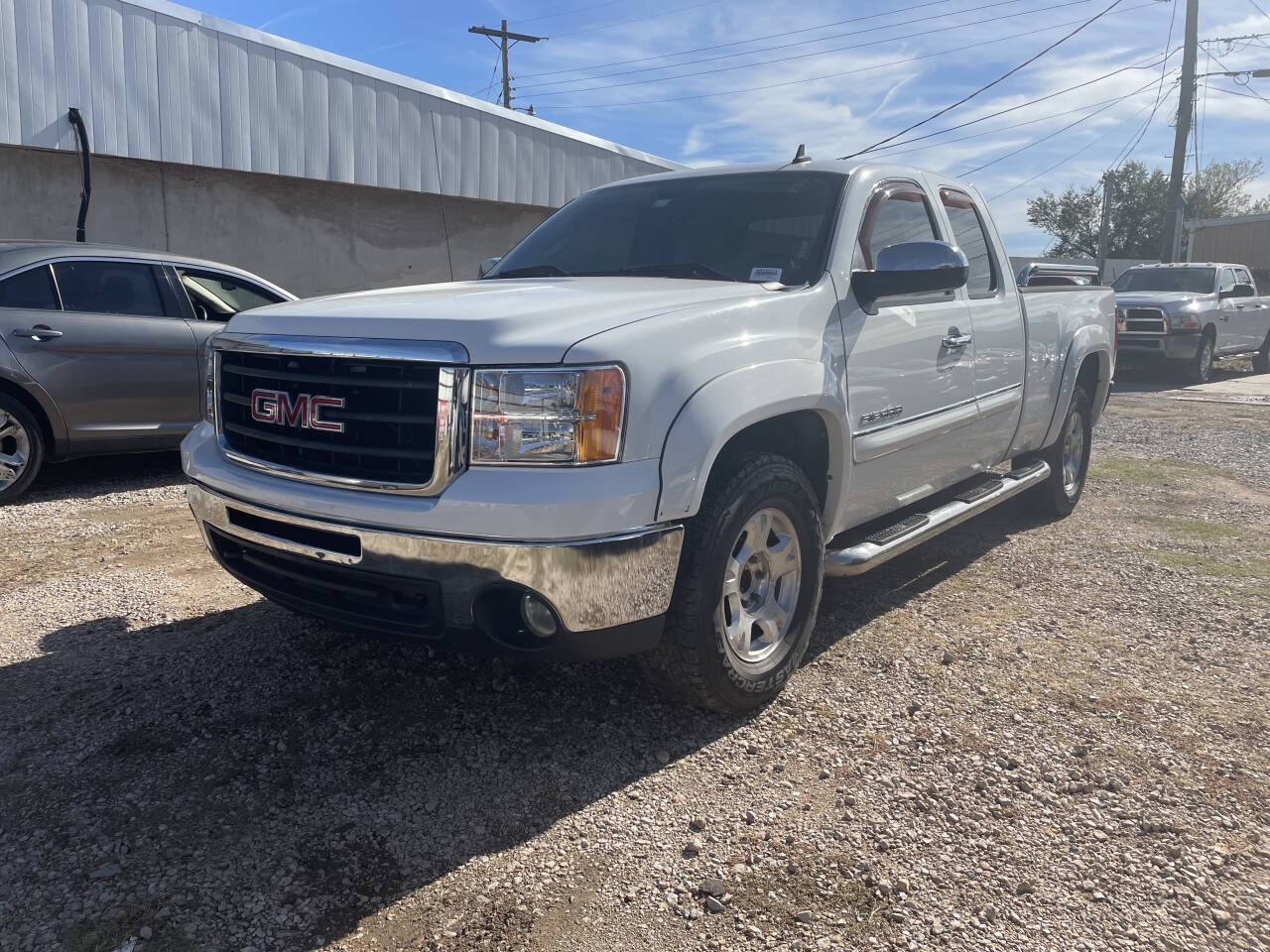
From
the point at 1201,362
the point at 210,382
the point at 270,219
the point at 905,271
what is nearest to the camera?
the point at 210,382

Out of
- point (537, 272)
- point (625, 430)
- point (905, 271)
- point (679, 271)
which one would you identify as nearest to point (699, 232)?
point (679, 271)

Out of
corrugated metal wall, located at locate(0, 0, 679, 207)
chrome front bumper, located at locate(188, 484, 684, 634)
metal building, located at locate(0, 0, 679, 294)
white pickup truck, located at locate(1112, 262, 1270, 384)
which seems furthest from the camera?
white pickup truck, located at locate(1112, 262, 1270, 384)

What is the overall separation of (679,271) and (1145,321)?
14.2 meters

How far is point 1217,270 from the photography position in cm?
1664

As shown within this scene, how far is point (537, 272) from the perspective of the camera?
420 cm

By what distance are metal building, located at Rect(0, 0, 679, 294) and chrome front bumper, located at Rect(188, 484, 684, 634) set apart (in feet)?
30.0

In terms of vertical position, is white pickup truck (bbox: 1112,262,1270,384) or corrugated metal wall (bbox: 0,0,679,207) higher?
corrugated metal wall (bbox: 0,0,679,207)

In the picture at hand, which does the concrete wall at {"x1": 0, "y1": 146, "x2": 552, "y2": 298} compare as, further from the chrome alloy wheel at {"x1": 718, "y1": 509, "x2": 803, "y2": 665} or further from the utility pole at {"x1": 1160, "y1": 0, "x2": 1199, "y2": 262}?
the utility pole at {"x1": 1160, "y1": 0, "x2": 1199, "y2": 262}

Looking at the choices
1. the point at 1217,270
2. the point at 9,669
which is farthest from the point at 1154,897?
the point at 1217,270

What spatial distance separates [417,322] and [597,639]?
3.43ft

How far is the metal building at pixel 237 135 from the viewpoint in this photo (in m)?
9.69

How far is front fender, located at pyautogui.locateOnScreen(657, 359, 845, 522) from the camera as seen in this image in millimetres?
2754

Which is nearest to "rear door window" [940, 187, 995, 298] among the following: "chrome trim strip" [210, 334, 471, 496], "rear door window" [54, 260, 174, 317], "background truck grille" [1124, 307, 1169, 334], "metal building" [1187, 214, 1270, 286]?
"chrome trim strip" [210, 334, 471, 496]

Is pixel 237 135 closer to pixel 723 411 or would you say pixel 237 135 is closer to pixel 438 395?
pixel 438 395
